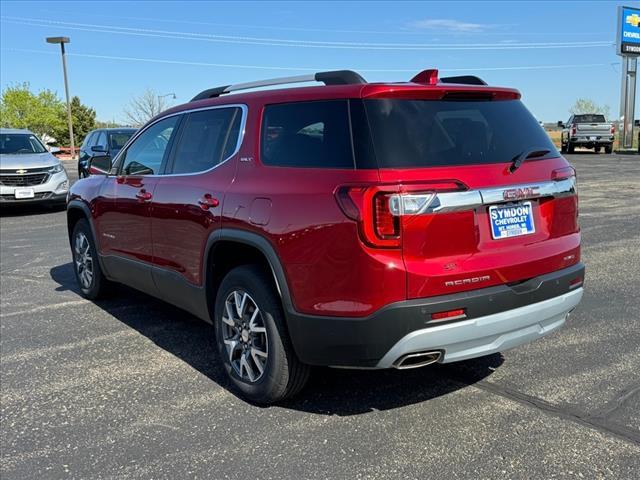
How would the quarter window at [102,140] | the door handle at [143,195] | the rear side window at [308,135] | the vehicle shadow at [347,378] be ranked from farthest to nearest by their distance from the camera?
the quarter window at [102,140] → the door handle at [143,195] → the vehicle shadow at [347,378] → the rear side window at [308,135]

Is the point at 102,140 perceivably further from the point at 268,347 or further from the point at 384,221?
the point at 384,221

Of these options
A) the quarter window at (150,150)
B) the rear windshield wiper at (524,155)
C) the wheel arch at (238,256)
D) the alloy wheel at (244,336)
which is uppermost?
the quarter window at (150,150)

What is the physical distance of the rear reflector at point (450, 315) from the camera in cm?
303

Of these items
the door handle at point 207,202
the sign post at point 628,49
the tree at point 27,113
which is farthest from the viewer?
the tree at point 27,113

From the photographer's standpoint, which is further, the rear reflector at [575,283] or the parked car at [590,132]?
the parked car at [590,132]

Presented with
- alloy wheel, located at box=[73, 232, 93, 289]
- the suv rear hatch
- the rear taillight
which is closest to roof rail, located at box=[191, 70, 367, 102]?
the suv rear hatch

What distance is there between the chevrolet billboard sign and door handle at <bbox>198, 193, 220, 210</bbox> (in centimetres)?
4106

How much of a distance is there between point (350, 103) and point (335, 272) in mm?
A: 898

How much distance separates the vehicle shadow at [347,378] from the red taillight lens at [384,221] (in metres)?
1.20

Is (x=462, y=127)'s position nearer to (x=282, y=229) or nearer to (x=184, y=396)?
(x=282, y=229)

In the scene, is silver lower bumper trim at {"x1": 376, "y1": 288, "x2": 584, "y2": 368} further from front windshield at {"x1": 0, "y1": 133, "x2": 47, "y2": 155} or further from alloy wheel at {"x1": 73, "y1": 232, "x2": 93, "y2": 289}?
front windshield at {"x1": 0, "y1": 133, "x2": 47, "y2": 155}

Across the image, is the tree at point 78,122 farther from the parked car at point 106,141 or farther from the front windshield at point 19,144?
the front windshield at point 19,144

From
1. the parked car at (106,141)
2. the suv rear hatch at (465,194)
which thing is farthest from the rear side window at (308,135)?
the parked car at (106,141)

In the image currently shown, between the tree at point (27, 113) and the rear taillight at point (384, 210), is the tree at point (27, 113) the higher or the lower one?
the higher one
